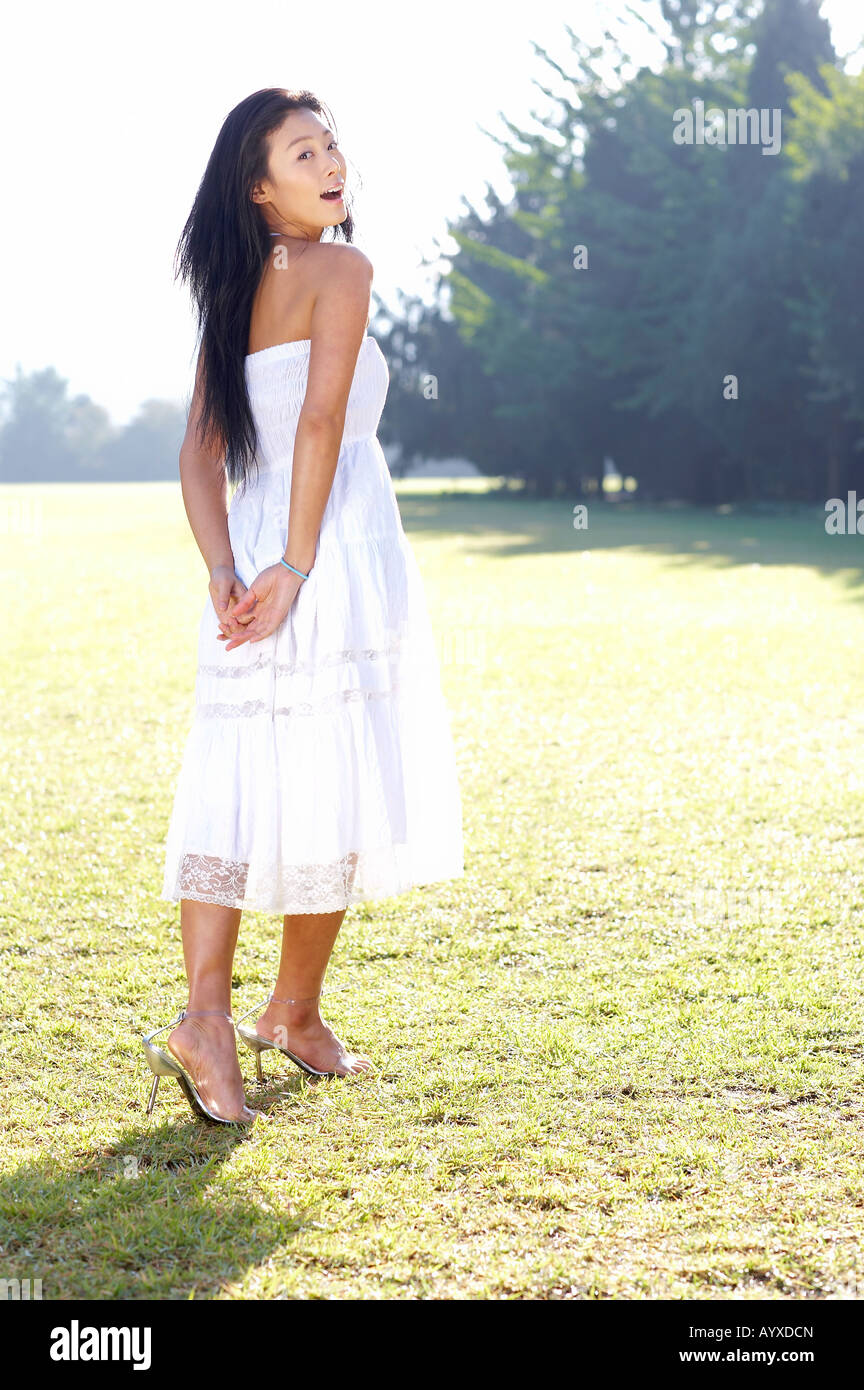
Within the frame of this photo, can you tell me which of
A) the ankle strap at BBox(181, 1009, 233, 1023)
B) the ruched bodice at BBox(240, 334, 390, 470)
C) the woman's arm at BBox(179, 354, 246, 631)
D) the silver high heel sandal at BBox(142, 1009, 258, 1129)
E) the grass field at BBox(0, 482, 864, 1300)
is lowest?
the grass field at BBox(0, 482, 864, 1300)

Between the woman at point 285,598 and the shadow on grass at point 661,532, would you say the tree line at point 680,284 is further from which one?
the woman at point 285,598

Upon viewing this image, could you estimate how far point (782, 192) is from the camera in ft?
94.8

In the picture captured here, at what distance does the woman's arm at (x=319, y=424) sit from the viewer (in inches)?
94.7

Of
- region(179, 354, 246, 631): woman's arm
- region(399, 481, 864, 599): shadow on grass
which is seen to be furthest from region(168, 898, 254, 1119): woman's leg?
region(399, 481, 864, 599): shadow on grass

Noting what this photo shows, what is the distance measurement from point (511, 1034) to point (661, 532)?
73.8 ft

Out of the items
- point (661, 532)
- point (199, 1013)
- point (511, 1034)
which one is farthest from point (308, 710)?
point (661, 532)

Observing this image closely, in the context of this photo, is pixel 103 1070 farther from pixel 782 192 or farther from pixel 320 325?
pixel 782 192

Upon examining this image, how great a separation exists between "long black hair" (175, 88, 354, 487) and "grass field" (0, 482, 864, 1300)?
1.33 metres

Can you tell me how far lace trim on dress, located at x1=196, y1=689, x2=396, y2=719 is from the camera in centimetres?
249

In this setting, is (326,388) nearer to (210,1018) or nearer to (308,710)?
(308,710)

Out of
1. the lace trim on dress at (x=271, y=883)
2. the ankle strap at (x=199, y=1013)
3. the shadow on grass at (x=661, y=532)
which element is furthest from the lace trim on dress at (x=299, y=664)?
the shadow on grass at (x=661, y=532)

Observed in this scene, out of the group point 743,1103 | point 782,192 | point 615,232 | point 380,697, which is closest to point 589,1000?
point 743,1103

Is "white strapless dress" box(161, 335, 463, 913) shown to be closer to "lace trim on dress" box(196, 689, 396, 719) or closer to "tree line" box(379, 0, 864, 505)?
"lace trim on dress" box(196, 689, 396, 719)

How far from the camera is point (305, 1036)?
2.78m
